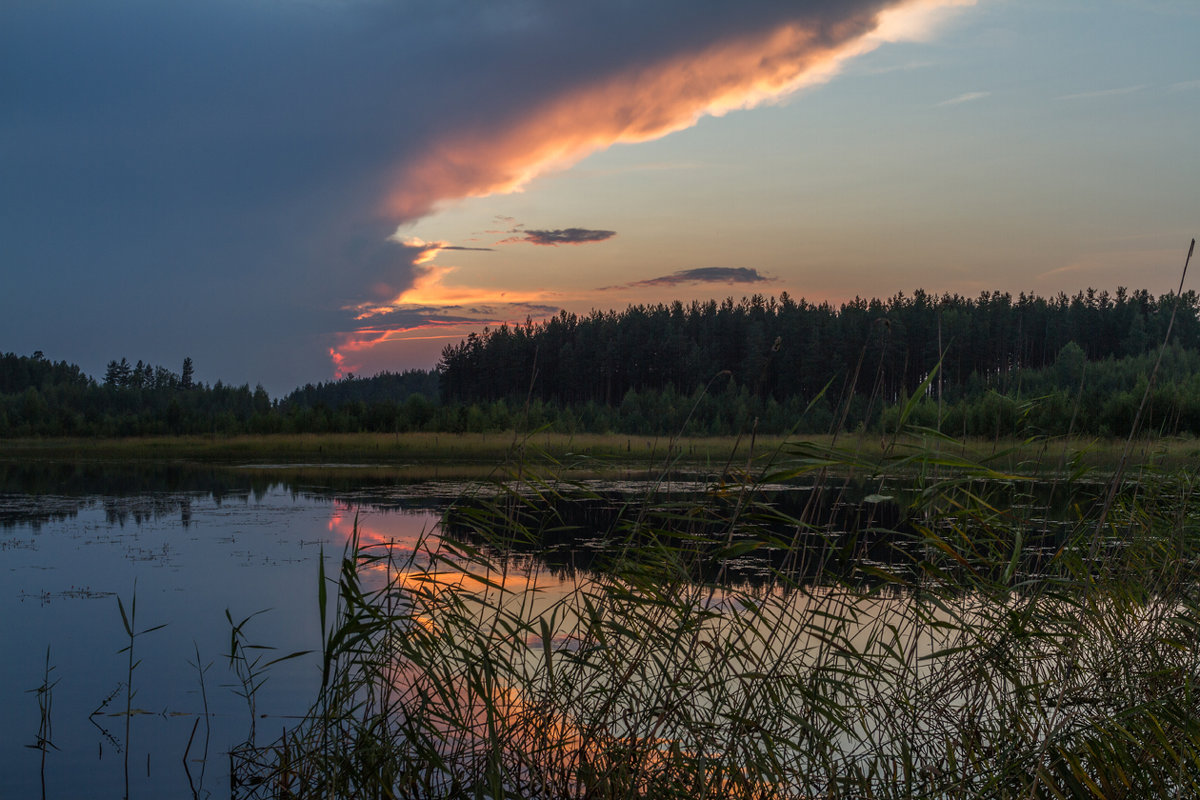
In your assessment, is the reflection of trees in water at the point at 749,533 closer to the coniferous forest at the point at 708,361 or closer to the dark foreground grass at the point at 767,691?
the dark foreground grass at the point at 767,691

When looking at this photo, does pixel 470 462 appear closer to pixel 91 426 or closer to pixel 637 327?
pixel 91 426

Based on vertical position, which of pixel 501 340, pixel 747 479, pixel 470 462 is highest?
pixel 501 340

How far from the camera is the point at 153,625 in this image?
9.77 m

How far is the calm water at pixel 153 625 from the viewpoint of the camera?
582 cm

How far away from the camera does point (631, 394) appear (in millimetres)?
67375

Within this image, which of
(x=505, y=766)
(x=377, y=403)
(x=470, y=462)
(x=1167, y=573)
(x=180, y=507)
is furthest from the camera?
(x=377, y=403)

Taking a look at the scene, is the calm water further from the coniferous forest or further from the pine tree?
the pine tree

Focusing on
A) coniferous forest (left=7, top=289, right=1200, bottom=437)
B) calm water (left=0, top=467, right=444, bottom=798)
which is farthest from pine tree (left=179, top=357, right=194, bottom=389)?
calm water (left=0, top=467, right=444, bottom=798)

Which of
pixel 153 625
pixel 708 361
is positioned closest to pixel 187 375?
pixel 708 361

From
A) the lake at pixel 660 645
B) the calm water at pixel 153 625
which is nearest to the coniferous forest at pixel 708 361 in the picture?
the calm water at pixel 153 625

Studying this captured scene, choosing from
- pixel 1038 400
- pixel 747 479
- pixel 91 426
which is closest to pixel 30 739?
pixel 747 479

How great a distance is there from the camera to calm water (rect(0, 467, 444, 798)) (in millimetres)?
5824

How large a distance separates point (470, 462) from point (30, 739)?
32308 mm

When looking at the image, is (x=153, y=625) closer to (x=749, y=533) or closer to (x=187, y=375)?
(x=749, y=533)
